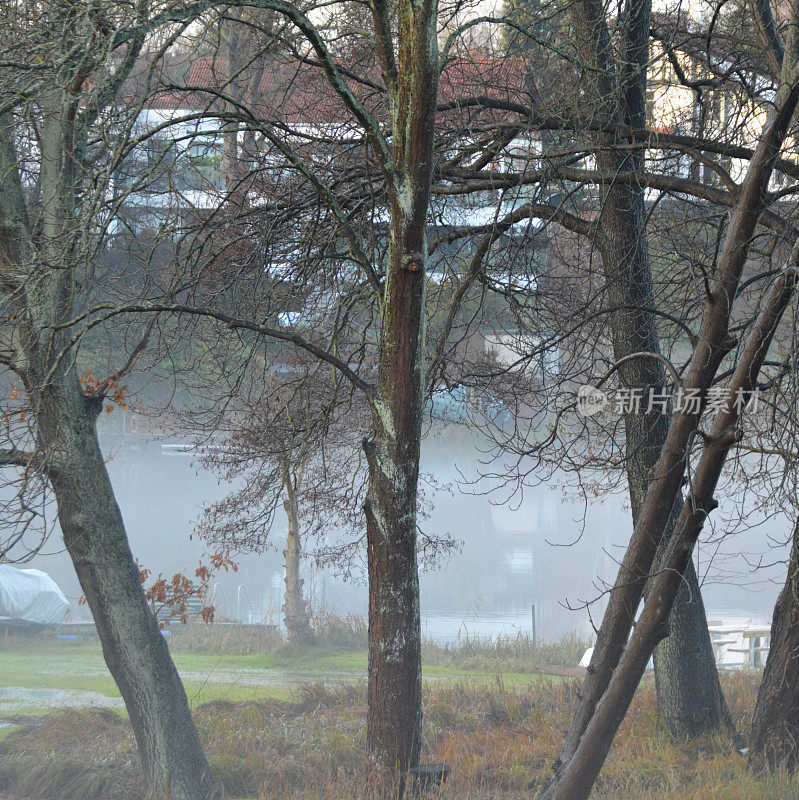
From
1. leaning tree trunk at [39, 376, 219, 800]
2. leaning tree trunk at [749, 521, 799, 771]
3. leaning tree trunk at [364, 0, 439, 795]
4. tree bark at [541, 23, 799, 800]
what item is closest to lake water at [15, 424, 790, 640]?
leaning tree trunk at [39, 376, 219, 800]

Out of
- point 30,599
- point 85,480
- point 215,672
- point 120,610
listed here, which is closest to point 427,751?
point 120,610

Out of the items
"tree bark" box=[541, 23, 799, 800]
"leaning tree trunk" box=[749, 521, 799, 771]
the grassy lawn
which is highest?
"tree bark" box=[541, 23, 799, 800]

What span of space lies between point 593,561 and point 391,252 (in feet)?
73.0

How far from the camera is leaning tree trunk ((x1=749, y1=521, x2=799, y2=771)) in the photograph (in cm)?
624

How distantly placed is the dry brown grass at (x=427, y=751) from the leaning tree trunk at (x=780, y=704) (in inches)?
8.8

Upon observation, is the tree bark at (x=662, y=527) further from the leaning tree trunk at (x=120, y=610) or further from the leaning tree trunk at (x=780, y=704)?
the leaning tree trunk at (x=120, y=610)

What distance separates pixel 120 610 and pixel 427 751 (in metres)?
2.92

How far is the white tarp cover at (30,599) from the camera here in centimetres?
1891

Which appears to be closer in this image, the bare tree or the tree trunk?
the bare tree

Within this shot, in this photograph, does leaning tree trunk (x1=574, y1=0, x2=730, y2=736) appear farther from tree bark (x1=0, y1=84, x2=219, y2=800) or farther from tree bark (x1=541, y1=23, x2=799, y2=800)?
tree bark (x1=0, y1=84, x2=219, y2=800)

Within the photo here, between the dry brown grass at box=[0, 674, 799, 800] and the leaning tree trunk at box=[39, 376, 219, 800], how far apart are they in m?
0.55

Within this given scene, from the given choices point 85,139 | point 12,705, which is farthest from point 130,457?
point 85,139

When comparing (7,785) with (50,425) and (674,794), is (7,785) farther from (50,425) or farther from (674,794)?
(674,794)

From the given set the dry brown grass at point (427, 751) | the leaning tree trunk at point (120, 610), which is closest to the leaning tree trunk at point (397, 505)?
the dry brown grass at point (427, 751)
